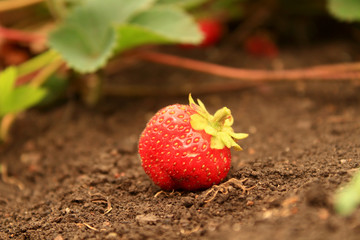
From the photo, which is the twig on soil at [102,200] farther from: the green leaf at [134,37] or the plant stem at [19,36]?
the plant stem at [19,36]

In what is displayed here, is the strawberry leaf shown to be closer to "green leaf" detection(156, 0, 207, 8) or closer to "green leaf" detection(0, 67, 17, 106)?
"green leaf" detection(156, 0, 207, 8)

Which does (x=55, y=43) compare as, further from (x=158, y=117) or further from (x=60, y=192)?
(x=158, y=117)

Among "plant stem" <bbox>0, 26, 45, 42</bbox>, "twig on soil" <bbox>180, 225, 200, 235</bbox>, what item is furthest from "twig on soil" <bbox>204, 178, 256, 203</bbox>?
"plant stem" <bbox>0, 26, 45, 42</bbox>

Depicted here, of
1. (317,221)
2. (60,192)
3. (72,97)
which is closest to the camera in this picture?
(317,221)

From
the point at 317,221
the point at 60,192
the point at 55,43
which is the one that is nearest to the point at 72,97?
the point at 55,43

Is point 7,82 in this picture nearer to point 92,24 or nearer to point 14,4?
point 92,24

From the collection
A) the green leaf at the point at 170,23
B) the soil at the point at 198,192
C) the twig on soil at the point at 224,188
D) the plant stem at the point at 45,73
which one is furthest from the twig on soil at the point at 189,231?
the plant stem at the point at 45,73
